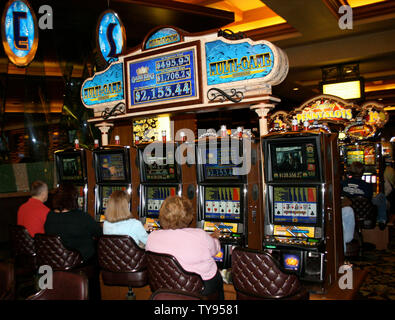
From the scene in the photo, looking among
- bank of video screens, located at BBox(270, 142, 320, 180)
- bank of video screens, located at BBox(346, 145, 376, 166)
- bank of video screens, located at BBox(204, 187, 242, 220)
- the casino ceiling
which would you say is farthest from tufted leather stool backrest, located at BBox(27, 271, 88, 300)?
bank of video screens, located at BBox(346, 145, 376, 166)

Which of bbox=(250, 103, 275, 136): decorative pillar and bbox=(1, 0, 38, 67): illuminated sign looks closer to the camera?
bbox=(250, 103, 275, 136): decorative pillar

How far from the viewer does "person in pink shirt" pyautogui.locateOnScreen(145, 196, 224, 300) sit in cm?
272

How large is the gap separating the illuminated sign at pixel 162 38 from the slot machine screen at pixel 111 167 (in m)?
1.30

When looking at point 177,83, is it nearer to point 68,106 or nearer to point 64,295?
point 64,295

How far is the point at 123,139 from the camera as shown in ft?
32.0

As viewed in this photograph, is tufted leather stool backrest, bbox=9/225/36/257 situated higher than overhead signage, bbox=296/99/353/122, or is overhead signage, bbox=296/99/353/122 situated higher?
overhead signage, bbox=296/99/353/122

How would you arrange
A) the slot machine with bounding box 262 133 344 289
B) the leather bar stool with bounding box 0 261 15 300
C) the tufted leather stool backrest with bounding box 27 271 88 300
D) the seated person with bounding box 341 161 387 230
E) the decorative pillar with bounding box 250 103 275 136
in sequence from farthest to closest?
the seated person with bounding box 341 161 387 230
the decorative pillar with bounding box 250 103 275 136
the slot machine with bounding box 262 133 344 289
the leather bar stool with bounding box 0 261 15 300
the tufted leather stool backrest with bounding box 27 271 88 300

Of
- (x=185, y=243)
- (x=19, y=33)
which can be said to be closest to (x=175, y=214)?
(x=185, y=243)

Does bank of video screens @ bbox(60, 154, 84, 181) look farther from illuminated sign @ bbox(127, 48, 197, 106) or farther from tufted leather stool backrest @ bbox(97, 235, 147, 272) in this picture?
tufted leather stool backrest @ bbox(97, 235, 147, 272)

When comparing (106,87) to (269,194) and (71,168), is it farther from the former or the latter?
(269,194)

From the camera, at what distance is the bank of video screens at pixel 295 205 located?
10.7 feet

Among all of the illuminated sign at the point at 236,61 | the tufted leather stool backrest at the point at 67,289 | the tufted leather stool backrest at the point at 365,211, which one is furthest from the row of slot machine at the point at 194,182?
the tufted leather stool backrest at the point at 365,211

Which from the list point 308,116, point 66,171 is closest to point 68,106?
point 66,171
